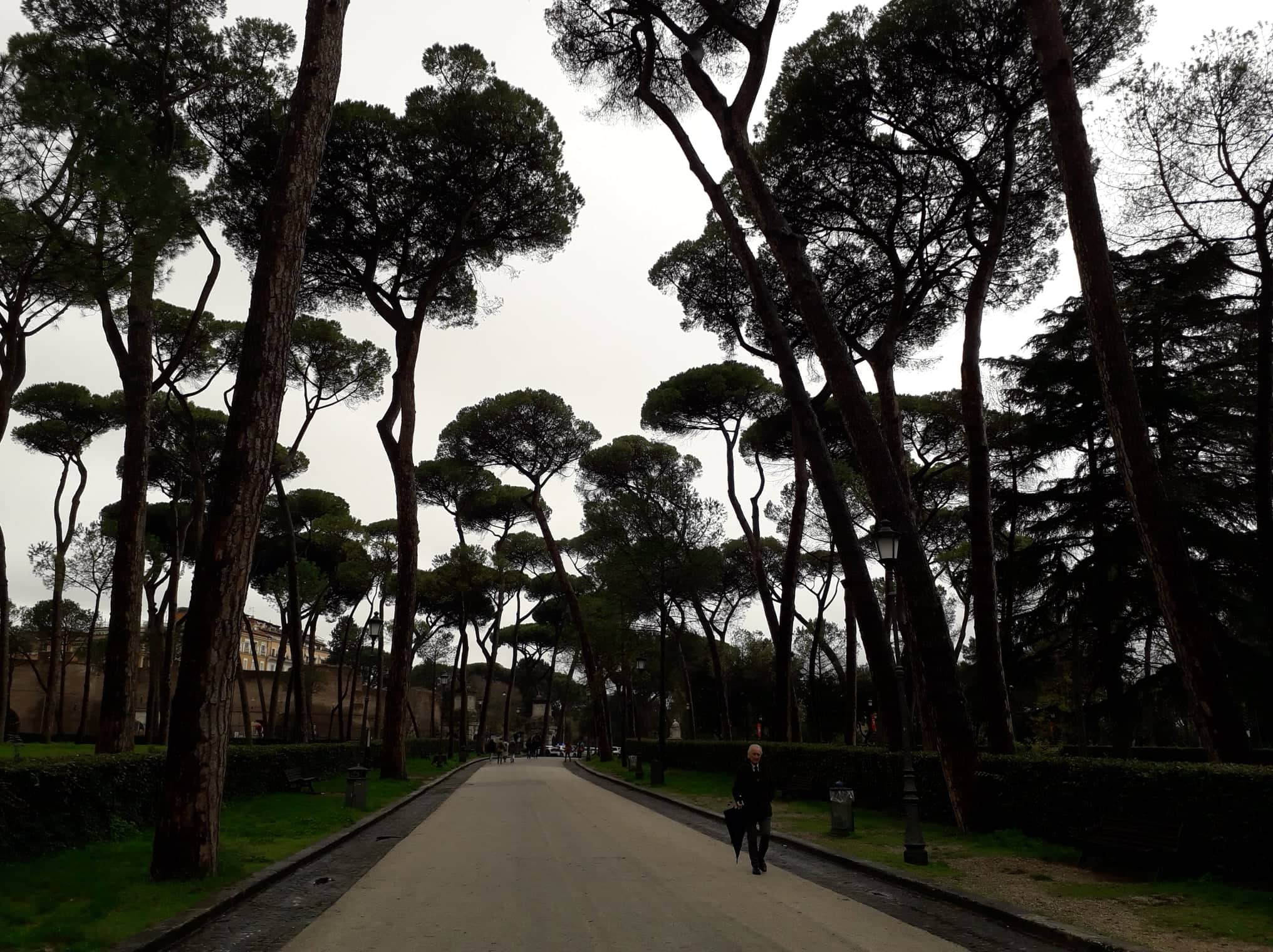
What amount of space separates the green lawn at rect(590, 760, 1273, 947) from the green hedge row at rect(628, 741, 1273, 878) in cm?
25

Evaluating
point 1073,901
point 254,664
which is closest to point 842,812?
point 1073,901

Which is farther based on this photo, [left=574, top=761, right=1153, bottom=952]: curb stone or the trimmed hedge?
the trimmed hedge

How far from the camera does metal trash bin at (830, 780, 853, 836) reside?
38.6 ft

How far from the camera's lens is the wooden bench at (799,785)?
17297mm

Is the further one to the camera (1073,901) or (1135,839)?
(1135,839)

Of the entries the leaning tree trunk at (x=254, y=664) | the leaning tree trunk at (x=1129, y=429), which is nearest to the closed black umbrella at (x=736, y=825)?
the leaning tree trunk at (x=1129, y=429)

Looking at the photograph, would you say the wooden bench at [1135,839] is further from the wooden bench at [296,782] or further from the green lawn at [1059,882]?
the wooden bench at [296,782]

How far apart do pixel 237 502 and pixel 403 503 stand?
46.2 ft

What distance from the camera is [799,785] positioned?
17234mm

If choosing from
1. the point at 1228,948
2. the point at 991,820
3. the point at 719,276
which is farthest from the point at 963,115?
the point at 1228,948

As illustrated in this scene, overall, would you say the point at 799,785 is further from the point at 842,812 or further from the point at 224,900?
the point at 224,900

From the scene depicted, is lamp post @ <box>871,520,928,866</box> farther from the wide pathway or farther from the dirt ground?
the wide pathway

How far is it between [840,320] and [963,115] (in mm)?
5414

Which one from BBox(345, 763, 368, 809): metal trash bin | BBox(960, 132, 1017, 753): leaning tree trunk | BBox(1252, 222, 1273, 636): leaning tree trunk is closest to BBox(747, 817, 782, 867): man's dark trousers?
BBox(960, 132, 1017, 753): leaning tree trunk
